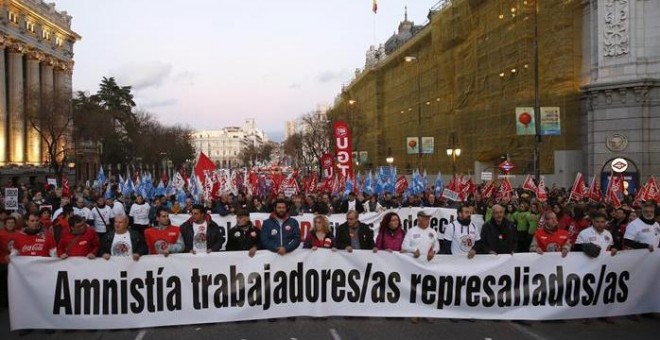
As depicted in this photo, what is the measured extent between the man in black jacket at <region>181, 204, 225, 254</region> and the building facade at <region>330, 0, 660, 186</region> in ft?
54.5

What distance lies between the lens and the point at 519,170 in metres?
32.2

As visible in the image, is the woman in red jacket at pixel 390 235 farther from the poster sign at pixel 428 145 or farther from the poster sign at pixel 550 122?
the poster sign at pixel 428 145

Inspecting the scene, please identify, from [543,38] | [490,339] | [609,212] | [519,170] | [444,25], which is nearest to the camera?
[490,339]

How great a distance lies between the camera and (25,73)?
66.2m

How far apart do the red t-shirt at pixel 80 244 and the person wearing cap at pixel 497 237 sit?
5.39 metres

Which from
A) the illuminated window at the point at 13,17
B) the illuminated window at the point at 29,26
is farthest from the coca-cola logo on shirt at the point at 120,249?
the illuminated window at the point at 29,26

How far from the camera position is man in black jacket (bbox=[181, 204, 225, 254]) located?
9.18m

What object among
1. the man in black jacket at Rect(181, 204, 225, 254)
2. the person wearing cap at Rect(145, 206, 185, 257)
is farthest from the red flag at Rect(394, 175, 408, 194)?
the person wearing cap at Rect(145, 206, 185, 257)

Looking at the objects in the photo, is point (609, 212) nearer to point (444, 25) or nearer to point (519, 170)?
point (519, 170)

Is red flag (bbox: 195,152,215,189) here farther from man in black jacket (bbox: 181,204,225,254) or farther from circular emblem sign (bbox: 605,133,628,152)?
circular emblem sign (bbox: 605,133,628,152)

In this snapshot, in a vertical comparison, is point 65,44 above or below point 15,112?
above

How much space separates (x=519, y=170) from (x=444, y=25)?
509 inches

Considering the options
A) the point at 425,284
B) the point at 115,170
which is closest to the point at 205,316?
the point at 425,284

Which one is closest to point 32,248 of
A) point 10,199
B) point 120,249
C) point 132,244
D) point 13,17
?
point 120,249
